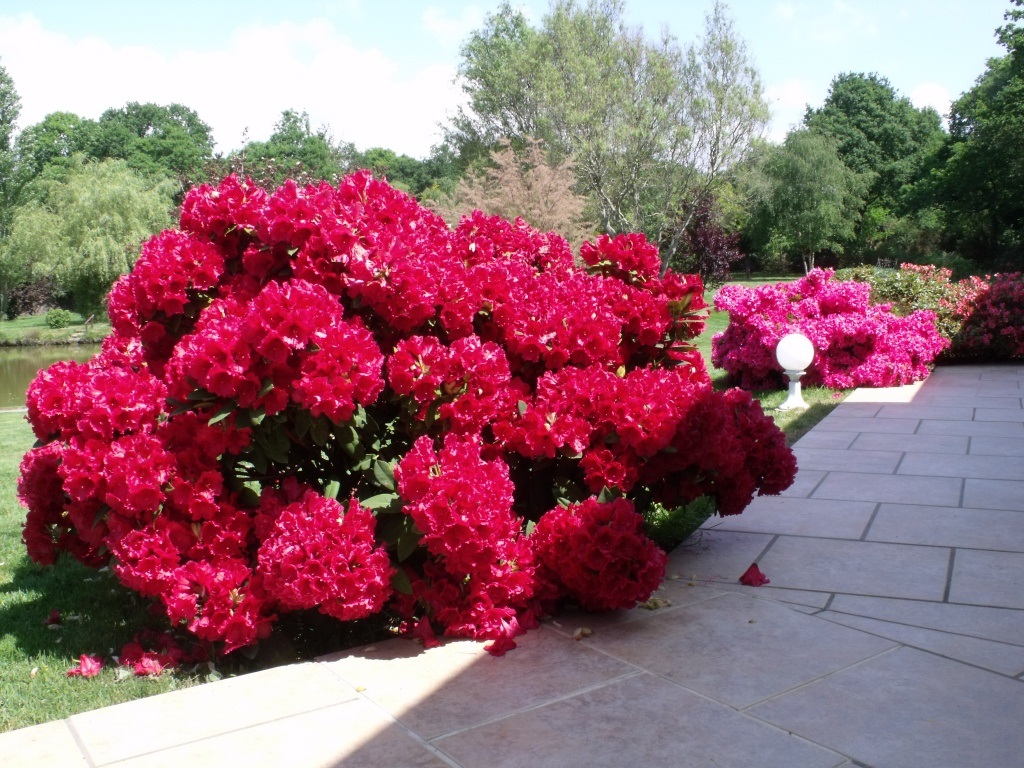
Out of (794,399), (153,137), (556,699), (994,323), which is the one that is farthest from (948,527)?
(153,137)

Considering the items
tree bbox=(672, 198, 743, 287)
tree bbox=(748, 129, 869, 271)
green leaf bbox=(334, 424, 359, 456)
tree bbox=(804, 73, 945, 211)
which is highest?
tree bbox=(804, 73, 945, 211)

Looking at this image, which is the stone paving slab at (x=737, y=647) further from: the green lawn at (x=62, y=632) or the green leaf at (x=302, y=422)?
the green leaf at (x=302, y=422)

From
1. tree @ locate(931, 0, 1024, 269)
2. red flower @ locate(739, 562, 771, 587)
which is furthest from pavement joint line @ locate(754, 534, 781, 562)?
tree @ locate(931, 0, 1024, 269)

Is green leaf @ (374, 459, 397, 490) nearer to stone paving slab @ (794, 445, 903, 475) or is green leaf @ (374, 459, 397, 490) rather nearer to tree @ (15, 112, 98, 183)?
stone paving slab @ (794, 445, 903, 475)

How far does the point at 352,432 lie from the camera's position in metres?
3.06

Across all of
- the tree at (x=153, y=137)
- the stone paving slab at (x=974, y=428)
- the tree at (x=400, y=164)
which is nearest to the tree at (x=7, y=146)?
the tree at (x=153, y=137)

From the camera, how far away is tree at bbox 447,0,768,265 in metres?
24.6

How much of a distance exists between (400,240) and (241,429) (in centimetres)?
89

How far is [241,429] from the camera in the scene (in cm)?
284

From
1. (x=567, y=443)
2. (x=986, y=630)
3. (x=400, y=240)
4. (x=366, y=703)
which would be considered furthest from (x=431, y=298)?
(x=986, y=630)

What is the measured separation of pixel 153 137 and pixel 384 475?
2786 inches

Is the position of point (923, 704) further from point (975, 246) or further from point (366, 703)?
point (975, 246)

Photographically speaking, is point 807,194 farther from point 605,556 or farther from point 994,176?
point 605,556

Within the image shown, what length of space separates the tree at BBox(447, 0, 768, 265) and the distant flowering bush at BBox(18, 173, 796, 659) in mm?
22941
